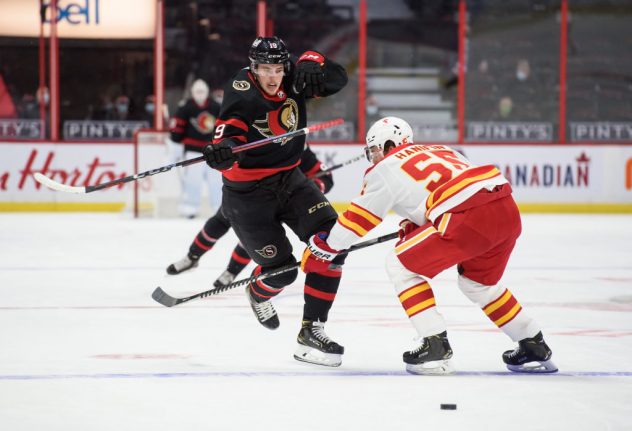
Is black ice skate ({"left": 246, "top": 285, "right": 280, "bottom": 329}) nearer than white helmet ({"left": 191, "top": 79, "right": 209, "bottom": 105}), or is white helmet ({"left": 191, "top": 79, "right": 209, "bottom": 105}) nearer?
black ice skate ({"left": 246, "top": 285, "right": 280, "bottom": 329})

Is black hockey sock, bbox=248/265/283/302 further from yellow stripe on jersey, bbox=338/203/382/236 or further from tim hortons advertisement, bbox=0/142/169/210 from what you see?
tim hortons advertisement, bbox=0/142/169/210

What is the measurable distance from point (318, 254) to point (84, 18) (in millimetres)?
8761

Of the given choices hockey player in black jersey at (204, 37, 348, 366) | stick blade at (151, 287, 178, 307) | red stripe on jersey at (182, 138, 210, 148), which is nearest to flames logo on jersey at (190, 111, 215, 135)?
red stripe on jersey at (182, 138, 210, 148)

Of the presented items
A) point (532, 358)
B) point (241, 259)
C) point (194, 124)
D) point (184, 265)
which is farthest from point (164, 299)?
point (194, 124)

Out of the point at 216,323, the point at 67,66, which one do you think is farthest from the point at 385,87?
the point at 216,323

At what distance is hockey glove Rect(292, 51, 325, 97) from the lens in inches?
157

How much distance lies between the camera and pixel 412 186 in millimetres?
3453

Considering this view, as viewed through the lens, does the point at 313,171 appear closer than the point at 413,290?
No

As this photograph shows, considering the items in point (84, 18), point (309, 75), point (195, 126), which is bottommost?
point (195, 126)

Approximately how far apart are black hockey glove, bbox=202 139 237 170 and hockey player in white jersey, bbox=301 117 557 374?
1.54 feet

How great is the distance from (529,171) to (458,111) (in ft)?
3.46

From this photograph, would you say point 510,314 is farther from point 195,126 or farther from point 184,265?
point 195,126

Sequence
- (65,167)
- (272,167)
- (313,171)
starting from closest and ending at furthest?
(272,167)
(313,171)
(65,167)

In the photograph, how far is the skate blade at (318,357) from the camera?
3699 mm
